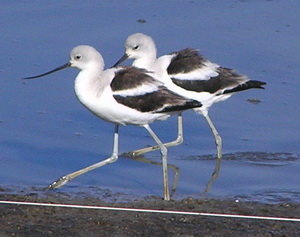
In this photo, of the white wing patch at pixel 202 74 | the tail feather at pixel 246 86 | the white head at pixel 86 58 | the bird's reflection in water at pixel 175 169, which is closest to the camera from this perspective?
the white head at pixel 86 58

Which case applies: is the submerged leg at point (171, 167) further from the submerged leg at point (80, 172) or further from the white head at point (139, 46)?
the white head at point (139, 46)

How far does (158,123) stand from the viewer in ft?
32.3

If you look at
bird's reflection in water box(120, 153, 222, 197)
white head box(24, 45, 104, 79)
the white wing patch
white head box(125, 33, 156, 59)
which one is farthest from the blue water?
white head box(24, 45, 104, 79)

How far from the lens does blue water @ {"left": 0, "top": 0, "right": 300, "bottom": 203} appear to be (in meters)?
8.34

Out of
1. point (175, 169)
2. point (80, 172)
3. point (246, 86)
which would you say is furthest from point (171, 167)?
point (246, 86)

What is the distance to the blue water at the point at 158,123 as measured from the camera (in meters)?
8.34

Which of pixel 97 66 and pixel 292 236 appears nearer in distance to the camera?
pixel 292 236

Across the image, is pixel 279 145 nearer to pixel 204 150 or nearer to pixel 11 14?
pixel 204 150

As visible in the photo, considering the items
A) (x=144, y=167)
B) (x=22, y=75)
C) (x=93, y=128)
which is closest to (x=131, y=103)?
(x=144, y=167)

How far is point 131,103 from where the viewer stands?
7.73 meters

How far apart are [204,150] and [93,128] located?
1.09 meters

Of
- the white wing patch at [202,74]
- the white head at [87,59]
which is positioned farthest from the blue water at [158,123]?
the white head at [87,59]

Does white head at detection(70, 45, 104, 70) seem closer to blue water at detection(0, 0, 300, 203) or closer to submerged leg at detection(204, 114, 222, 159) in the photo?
blue water at detection(0, 0, 300, 203)

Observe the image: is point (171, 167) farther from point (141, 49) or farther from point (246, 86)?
point (246, 86)
